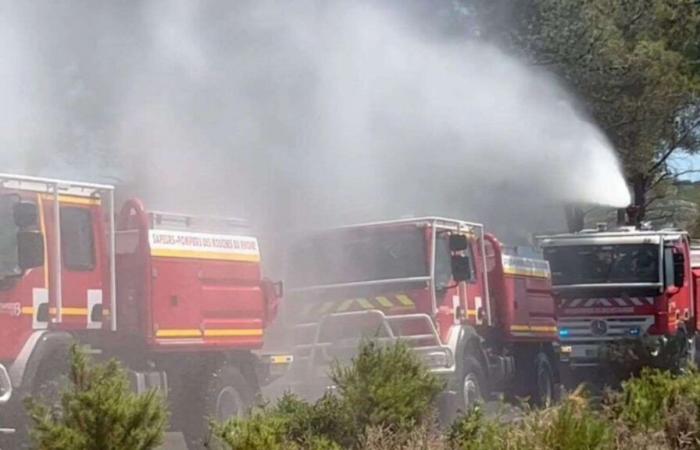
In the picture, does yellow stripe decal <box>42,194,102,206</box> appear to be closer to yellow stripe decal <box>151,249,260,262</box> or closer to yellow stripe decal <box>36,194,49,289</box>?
yellow stripe decal <box>36,194,49,289</box>

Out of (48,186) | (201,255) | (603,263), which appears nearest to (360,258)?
(201,255)

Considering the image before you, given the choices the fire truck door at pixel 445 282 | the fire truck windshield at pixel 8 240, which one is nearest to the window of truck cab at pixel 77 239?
the fire truck windshield at pixel 8 240

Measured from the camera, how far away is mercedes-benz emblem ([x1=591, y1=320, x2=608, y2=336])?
20484 millimetres

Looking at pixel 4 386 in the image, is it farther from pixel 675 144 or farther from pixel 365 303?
pixel 675 144

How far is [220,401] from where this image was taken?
1295cm

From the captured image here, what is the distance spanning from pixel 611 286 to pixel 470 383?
6.10m

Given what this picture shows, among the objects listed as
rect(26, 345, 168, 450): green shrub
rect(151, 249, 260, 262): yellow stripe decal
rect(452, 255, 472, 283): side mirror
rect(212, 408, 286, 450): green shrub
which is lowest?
rect(212, 408, 286, 450): green shrub

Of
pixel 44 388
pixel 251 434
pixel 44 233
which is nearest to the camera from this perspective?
pixel 251 434

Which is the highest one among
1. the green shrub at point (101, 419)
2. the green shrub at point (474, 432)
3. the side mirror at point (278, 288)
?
the side mirror at point (278, 288)

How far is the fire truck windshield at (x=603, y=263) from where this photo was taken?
20641 millimetres

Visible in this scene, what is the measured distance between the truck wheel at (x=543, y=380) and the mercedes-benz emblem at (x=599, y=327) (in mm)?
1608

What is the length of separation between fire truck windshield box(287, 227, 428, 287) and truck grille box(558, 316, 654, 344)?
21.4ft

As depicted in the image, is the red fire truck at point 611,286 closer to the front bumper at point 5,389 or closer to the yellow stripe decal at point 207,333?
the yellow stripe decal at point 207,333

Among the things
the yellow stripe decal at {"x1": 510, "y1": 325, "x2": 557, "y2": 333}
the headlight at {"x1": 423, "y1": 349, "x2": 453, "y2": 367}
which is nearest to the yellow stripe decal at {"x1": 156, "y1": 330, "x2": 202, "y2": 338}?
the headlight at {"x1": 423, "y1": 349, "x2": 453, "y2": 367}
